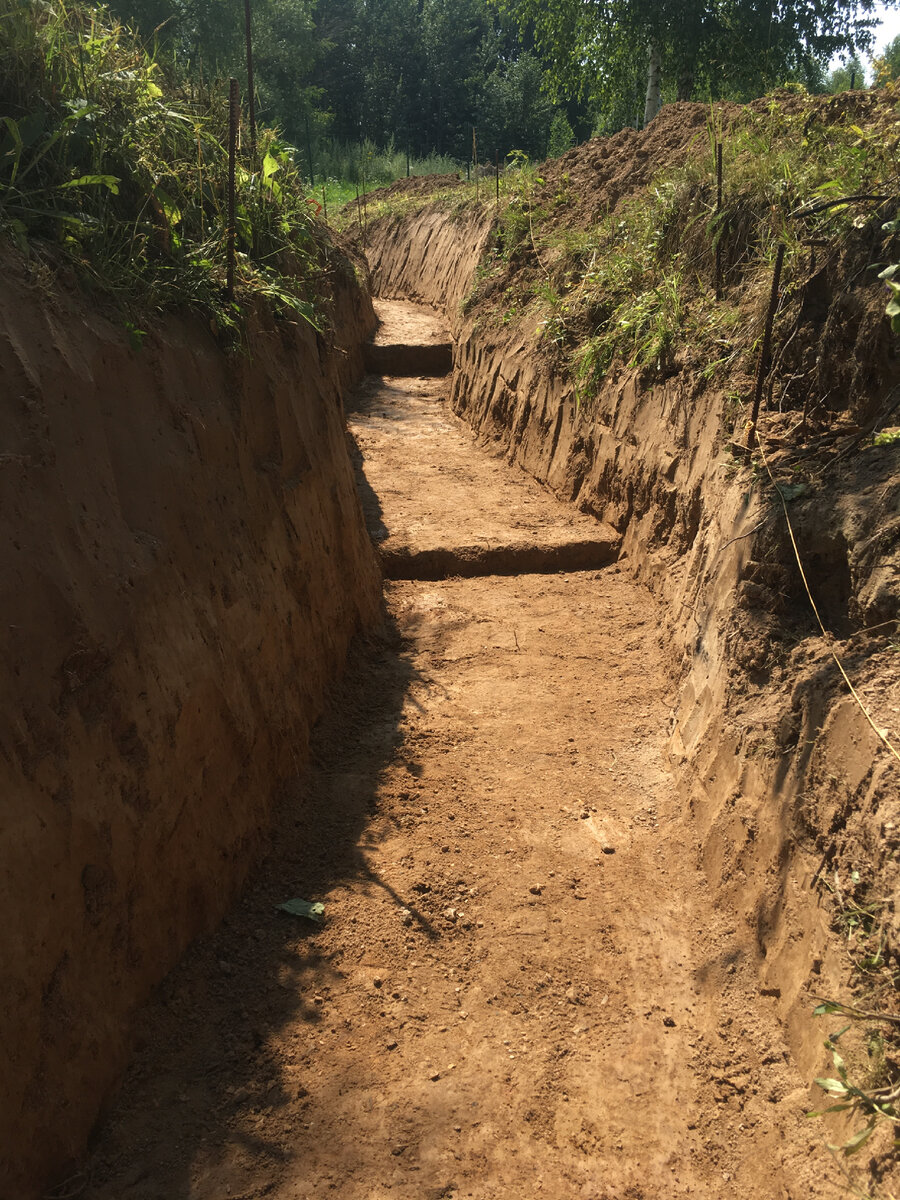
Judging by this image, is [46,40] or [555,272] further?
[555,272]

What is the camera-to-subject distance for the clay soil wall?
2963 millimetres

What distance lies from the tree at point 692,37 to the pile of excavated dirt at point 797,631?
919 centimetres

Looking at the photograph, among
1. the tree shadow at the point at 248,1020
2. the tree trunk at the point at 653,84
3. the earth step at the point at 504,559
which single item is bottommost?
the tree shadow at the point at 248,1020

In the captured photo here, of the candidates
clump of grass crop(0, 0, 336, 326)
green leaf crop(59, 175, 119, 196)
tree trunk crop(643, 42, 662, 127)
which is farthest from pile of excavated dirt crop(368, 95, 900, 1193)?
tree trunk crop(643, 42, 662, 127)

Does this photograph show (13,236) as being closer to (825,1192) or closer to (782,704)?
(782,704)

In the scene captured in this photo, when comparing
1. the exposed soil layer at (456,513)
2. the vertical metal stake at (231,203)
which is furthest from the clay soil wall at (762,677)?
the vertical metal stake at (231,203)

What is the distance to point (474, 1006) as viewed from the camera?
3.38 meters

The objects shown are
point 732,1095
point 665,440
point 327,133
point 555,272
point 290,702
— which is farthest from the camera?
point 327,133

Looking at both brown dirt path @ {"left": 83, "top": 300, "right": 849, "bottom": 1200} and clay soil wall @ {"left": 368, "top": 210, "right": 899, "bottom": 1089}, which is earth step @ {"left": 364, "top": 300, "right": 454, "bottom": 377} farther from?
brown dirt path @ {"left": 83, "top": 300, "right": 849, "bottom": 1200}

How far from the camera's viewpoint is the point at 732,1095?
117 inches

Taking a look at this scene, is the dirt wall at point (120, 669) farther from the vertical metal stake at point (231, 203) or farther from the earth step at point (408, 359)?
the earth step at point (408, 359)

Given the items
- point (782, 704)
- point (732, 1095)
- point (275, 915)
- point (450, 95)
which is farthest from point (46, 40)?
point (450, 95)

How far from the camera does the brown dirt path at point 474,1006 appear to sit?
2.77 m

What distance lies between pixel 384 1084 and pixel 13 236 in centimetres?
332
